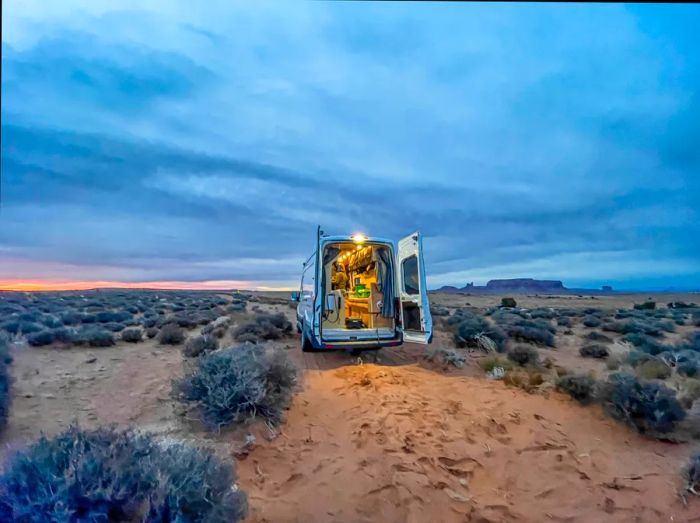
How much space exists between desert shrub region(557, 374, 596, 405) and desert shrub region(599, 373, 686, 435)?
438mm

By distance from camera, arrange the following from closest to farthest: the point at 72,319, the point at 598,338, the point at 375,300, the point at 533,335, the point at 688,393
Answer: the point at 688,393, the point at 375,300, the point at 533,335, the point at 598,338, the point at 72,319

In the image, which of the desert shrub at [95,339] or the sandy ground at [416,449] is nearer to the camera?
the sandy ground at [416,449]

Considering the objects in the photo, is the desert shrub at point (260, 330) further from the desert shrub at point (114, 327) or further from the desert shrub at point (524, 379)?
the desert shrub at point (524, 379)

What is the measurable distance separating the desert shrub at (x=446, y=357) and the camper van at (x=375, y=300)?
3.81ft

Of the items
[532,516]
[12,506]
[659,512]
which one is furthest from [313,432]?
[659,512]

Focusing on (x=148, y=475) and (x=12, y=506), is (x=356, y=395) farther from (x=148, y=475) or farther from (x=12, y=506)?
(x=12, y=506)

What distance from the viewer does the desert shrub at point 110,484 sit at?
8.25 ft

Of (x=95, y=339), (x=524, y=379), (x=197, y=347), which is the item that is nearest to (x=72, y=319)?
(x=95, y=339)

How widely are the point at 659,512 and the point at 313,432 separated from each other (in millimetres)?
3803

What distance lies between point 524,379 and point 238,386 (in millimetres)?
5154

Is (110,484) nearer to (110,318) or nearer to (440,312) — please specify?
(110,318)

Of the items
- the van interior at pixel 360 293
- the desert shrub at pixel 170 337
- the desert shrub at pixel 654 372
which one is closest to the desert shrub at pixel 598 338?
the desert shrub at pixel 654 372

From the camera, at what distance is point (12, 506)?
2471 millimetres

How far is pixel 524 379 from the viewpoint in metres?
7.36
